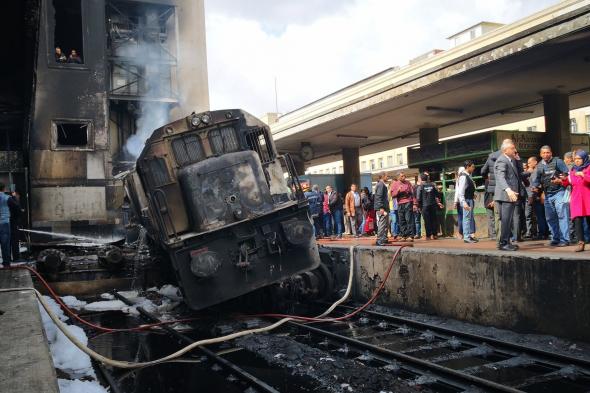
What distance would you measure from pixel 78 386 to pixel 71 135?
1339 cm

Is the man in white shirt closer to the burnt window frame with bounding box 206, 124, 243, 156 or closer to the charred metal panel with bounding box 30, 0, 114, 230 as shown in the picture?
the burnt window frame with bounding box 206, 124, 243, 156

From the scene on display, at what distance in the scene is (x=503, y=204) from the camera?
7473 millimetres

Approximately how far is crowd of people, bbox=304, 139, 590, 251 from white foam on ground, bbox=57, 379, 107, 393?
5.46 meters

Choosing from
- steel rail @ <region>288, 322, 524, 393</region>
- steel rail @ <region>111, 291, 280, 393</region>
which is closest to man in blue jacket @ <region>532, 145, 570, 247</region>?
steel rail @ <region>288, 322, 524, 393</region>

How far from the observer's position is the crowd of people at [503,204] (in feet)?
24.3

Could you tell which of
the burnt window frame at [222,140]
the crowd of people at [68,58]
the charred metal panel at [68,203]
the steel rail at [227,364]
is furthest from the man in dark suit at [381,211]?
the crowd of people at [68,58]

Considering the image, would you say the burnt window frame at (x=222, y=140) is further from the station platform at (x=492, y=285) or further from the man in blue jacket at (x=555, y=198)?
the man in blue jacket at (x=555, y=198)

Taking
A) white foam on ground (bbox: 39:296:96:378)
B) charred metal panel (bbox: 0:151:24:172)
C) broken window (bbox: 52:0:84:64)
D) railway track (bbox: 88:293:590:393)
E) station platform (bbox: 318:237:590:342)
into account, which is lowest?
railway track (bbox: 88:293:590:393)

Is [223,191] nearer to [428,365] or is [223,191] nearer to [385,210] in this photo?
[428,365]

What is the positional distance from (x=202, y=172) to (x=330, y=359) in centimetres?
360

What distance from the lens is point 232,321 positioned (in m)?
8.04

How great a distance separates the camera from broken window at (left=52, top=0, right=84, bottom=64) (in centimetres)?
1659

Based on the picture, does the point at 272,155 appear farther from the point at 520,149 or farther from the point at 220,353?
the point at 520,149

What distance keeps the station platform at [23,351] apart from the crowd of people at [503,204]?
18.0 ft
